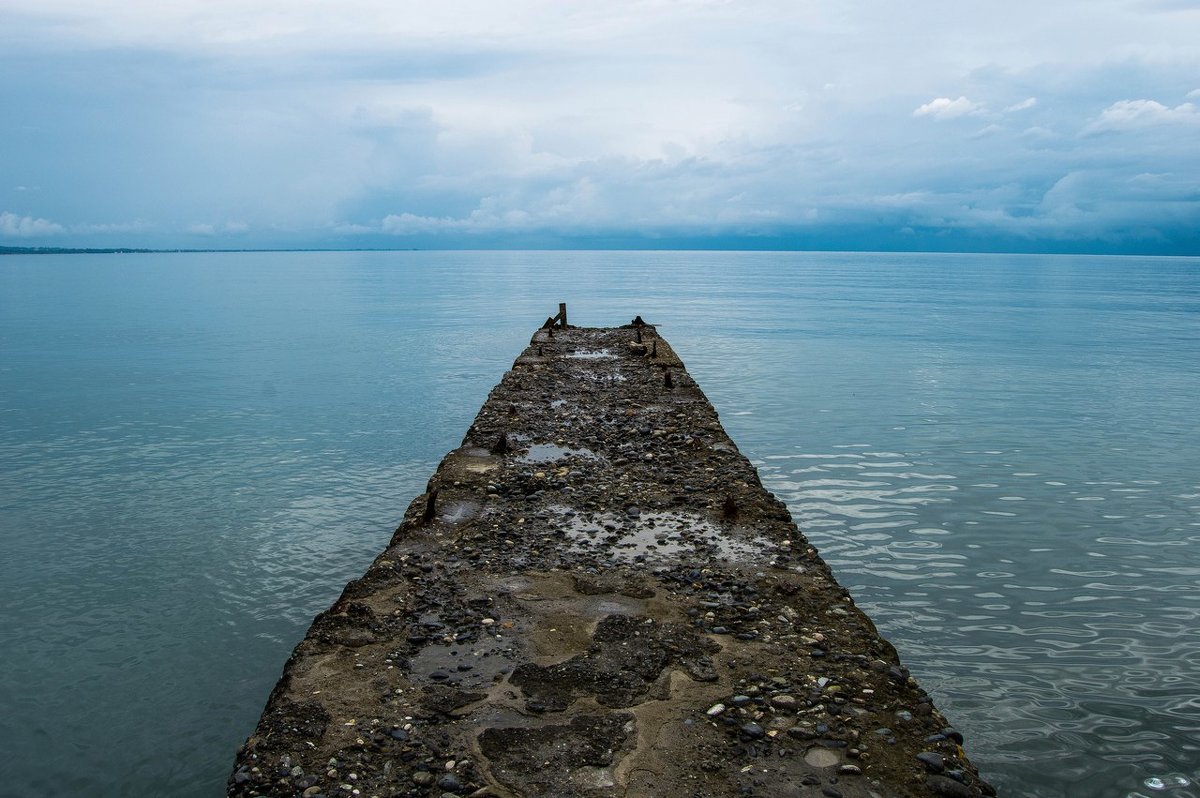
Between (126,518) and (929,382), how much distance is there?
938 inches

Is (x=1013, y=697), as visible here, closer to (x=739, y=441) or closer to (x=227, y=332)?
(x=739, y=441)

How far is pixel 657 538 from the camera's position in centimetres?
962

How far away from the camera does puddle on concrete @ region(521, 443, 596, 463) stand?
13.1m

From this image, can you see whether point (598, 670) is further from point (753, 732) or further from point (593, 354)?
point (593, 354)

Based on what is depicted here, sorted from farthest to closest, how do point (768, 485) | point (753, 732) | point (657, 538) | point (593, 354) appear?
point (593, 354), point (768, 485), point (657, 538), point (753, 732)

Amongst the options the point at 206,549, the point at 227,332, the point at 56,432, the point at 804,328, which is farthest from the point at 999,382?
the point at 227,332

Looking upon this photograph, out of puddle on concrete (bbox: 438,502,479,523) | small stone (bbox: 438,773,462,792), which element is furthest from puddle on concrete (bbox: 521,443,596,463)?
small stone (bbox: 438,773,462,792)

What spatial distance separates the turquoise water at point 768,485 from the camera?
837 cm

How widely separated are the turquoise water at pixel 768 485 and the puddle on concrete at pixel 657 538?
89.7 inches

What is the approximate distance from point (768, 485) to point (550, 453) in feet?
15.4

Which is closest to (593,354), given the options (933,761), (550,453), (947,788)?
(550,453)

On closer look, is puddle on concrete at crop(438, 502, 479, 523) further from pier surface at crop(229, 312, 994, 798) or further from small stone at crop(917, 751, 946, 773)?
small stone at crop(917, 751, 946, 773)

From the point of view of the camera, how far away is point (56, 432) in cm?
2108

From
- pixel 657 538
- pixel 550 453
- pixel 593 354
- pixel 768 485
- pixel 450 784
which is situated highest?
pixel 593 354
